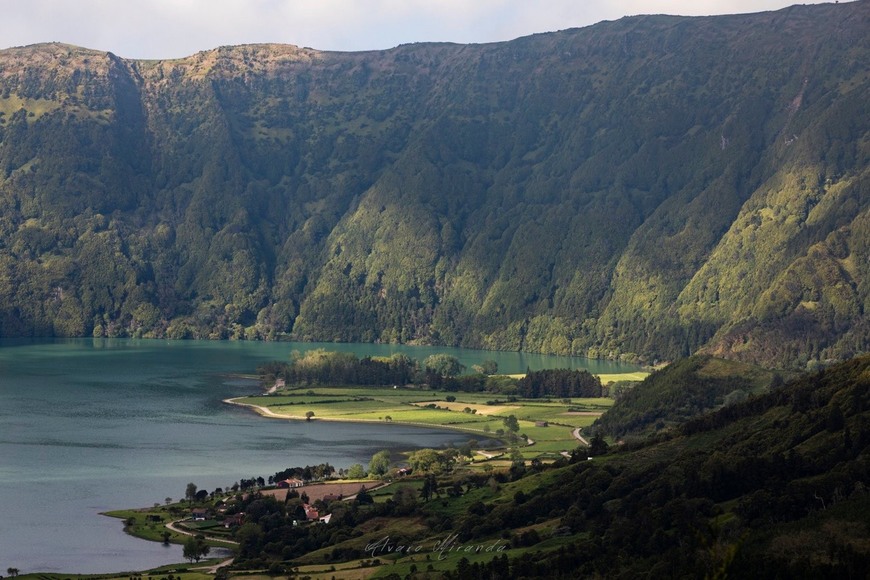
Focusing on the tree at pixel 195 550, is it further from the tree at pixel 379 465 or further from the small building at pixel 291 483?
the tree at pixel 379 465

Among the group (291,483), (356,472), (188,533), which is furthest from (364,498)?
(356,472)

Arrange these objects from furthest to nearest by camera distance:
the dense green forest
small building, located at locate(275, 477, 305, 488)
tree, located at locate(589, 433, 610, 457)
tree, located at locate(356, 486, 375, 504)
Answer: small building, located at locate(275, 477, 305, 488)
tree, located at locate(589, 433, 610, 457)
tree, located at locate(356, 486, 375, 504)
the dense green forest

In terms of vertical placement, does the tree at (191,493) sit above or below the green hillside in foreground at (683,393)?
below

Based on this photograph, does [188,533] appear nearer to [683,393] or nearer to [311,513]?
[311,513]

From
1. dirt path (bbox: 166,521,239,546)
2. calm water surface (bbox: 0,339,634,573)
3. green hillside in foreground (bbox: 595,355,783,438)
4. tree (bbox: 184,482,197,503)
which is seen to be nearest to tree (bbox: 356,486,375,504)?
dirt path (bbox: 166,521,239,546)

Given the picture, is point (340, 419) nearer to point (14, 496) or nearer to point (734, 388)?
point (734, 388)

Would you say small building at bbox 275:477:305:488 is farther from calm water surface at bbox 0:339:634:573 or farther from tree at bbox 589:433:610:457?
tree at bbox 589:433:610:457

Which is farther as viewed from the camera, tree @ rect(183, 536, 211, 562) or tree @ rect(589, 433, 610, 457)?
tree @ rect(589, 433, 610, 457)

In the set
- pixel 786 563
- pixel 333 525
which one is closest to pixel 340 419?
pixel 333 525

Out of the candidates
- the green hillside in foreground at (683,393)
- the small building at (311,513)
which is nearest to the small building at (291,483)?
the small building at (311,513)
